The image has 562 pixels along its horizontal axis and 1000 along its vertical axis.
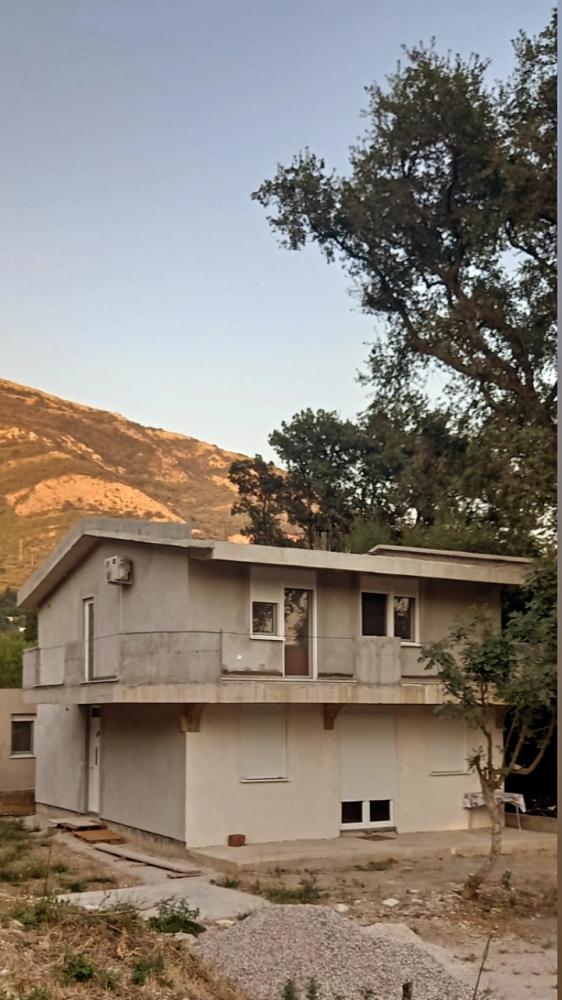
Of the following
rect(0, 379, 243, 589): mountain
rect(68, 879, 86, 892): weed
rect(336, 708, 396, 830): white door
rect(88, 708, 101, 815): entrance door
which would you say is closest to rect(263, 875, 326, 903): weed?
rect(68, 879, 86, 892): weed

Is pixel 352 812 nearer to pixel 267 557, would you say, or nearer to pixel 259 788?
pixel 259 788

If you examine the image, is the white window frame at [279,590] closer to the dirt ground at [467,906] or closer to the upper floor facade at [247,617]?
the upper floor facade at [247,617]

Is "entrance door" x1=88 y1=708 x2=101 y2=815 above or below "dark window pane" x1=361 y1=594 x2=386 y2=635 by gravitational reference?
below

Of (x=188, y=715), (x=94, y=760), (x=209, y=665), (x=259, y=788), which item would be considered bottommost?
(x=94, y=760)

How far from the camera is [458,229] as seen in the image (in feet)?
88.9

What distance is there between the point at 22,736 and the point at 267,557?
1123cm

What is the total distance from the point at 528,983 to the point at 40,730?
51.0 feet

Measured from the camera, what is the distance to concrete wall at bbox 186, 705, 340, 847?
1606cm

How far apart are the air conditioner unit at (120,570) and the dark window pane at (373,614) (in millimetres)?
3829

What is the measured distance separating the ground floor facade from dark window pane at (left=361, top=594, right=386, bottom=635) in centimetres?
131

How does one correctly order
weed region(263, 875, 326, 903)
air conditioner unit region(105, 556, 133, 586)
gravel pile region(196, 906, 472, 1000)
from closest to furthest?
gravel pile region(196, 906, 472, 1000), weed region(263, 875, 326, 903), air conditioner unit region(105, 556, 133, 586)

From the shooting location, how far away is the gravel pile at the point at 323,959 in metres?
8.38

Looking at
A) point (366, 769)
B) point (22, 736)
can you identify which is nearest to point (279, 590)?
point (366, 769)

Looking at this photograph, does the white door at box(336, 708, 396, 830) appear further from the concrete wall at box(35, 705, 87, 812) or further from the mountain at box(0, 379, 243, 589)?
the mountain at box(0, 379, 243, 589)
